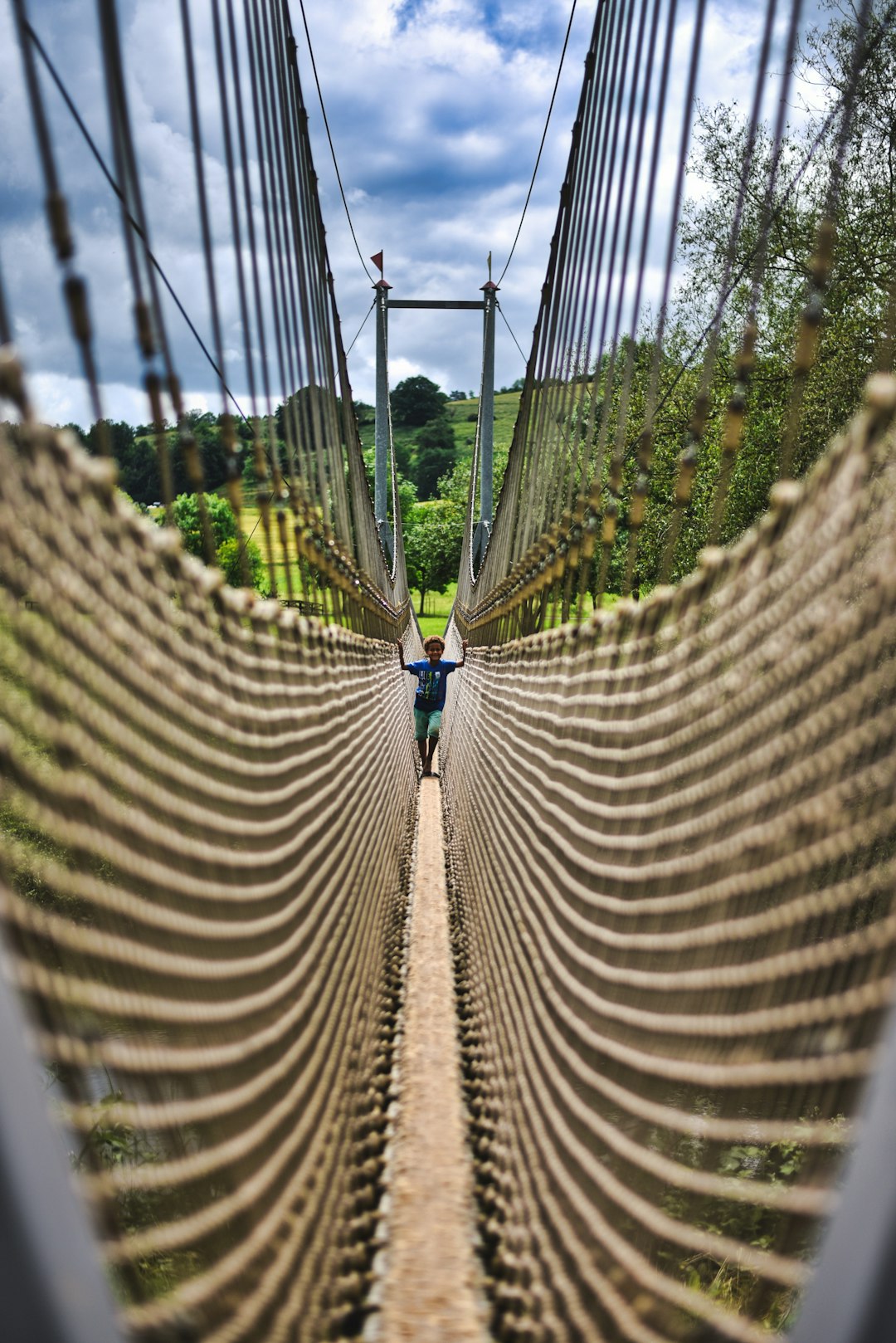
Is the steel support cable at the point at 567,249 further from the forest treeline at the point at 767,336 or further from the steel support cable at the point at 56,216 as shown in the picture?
the steel support cable at the point at 56,216

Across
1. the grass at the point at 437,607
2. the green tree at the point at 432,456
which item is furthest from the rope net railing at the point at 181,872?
the green tree at the point at 432,456

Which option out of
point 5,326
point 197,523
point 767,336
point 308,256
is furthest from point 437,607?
point 5,326

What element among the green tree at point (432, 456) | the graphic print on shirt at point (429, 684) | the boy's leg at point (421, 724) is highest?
the green tree at point (432, 456)

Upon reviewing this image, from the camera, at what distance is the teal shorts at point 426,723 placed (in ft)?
20.8

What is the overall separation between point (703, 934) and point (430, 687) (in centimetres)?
492

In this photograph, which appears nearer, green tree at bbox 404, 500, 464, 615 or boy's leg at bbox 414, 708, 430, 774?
boy's leg at bbox 414, 708, 430, 774

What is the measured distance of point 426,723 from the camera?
6418mm

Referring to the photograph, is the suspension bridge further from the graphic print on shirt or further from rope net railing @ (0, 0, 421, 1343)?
the graphic print on shirt

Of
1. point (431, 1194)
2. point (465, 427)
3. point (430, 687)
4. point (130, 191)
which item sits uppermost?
point (465, 427)

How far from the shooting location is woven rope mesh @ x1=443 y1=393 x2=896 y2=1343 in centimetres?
97

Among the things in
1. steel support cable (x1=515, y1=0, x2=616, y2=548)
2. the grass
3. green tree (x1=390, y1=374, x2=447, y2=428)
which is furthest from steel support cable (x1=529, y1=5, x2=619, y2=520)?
green tree (x1=390, y1=374, x2=447, y2=428)

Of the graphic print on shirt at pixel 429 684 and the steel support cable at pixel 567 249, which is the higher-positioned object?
the steel support cable at pixel 567 249

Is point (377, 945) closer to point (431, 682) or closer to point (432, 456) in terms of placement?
point (431, 682)

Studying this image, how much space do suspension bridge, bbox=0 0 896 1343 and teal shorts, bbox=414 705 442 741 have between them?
3677mm
